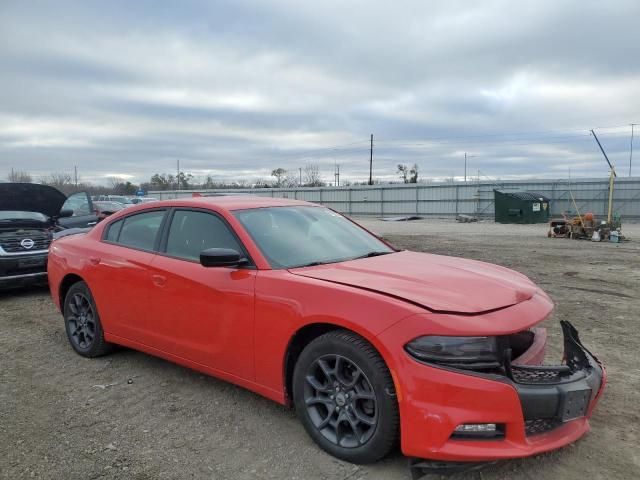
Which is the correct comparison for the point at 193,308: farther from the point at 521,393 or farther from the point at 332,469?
the point at 521,393

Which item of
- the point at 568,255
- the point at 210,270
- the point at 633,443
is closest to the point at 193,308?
the point at 210,270

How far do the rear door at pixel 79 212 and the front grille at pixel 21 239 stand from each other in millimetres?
1283

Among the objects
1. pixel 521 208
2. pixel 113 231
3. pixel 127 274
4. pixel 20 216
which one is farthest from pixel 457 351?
pixel 521 208

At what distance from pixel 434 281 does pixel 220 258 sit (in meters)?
1.37

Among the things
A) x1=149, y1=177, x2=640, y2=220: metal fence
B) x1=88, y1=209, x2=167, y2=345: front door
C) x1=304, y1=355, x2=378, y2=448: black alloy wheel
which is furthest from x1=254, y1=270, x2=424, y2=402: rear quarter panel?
x1=149, y1=177, x2=640, y2=220: metal fence

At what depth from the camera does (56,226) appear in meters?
8.74

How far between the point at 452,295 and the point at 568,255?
11.3 metres

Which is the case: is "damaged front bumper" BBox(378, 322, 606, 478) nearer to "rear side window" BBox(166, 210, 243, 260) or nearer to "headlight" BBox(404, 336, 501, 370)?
"headlight" BBox(404, 336, 501, 370)

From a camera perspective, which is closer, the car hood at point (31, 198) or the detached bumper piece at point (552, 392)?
the detached bumper piece at point (552, 392)

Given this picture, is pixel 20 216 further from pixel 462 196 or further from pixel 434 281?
pixel 462 196

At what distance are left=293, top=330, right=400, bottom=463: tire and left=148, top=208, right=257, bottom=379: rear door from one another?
50cm

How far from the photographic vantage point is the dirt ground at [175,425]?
2.80m

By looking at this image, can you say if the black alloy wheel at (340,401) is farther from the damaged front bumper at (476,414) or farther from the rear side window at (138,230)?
the rear side window at (138,230)

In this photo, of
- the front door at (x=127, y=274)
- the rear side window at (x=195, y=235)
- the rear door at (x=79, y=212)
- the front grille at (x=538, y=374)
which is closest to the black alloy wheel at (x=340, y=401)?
the front grille at (x=538, y=374)
